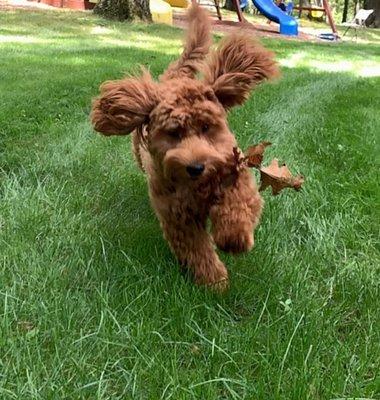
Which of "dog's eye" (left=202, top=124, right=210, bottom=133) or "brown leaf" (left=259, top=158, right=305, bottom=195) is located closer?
"dog's eye" (left=202, top=124, right=210, bottom=133)

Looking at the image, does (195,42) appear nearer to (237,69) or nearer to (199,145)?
(237,69)

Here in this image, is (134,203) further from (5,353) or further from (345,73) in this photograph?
(345,73)

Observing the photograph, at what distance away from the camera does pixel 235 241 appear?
9.72ft

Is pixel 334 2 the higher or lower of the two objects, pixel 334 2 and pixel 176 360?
the lower

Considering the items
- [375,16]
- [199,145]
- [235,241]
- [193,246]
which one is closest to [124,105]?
[199,145]

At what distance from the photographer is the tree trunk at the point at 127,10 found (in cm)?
1791

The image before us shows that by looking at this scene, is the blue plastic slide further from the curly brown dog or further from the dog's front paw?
the dog's front paw

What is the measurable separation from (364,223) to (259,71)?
1.19 metres

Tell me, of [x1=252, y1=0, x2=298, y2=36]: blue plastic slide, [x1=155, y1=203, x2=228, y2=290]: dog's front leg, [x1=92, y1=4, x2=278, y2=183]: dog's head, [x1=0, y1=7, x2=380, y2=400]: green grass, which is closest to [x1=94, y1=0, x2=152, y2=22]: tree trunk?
[x1=252, y1=0, x2=298, y2=36]: blue plastic slide

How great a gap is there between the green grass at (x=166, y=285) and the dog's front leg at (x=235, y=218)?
25 centimetres

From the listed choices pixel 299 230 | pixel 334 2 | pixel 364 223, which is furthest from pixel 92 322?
pixel 334 2

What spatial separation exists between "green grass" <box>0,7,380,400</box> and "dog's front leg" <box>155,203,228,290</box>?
95 millimetres

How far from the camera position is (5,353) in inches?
96.5

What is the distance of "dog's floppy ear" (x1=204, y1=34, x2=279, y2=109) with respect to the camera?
132 inches
